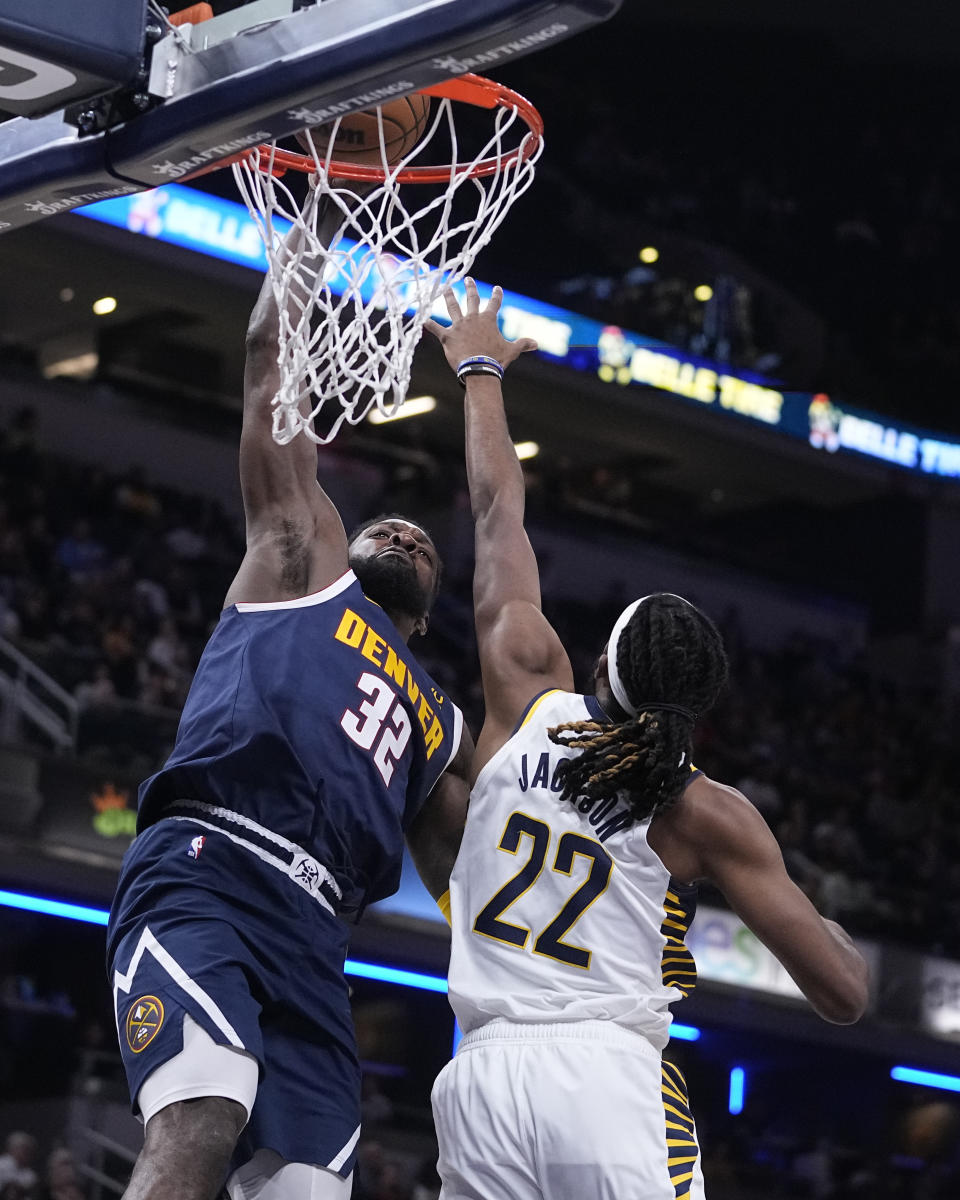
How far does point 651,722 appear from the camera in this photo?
11.2 feet

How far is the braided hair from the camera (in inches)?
134

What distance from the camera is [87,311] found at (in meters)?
17.8

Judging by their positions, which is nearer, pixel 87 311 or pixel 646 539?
pixel 87 311

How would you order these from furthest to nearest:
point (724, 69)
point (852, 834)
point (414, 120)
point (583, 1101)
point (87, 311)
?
1. point (724, 69)
2. point (87, 311)
3. point (852, 834)
4. point (414, 120)
5. point (583, 1101)

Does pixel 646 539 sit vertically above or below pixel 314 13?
above

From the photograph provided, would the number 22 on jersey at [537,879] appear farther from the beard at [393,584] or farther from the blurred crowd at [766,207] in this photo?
the blurred crowd at [766,207]

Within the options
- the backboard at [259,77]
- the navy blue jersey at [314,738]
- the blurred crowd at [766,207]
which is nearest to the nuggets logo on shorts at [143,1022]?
the navy blue jersey at [314,738]

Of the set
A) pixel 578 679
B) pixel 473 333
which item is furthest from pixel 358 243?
pixel 578 679

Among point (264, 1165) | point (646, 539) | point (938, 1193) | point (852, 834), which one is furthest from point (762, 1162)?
point (264, 1165)

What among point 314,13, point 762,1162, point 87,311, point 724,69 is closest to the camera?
point 314,13

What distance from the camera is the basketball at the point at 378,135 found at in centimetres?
396

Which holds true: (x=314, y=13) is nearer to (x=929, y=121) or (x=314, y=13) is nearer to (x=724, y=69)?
(x=724, y=69)

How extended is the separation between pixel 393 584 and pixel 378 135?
1077mm

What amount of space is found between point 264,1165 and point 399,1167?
911 cm
